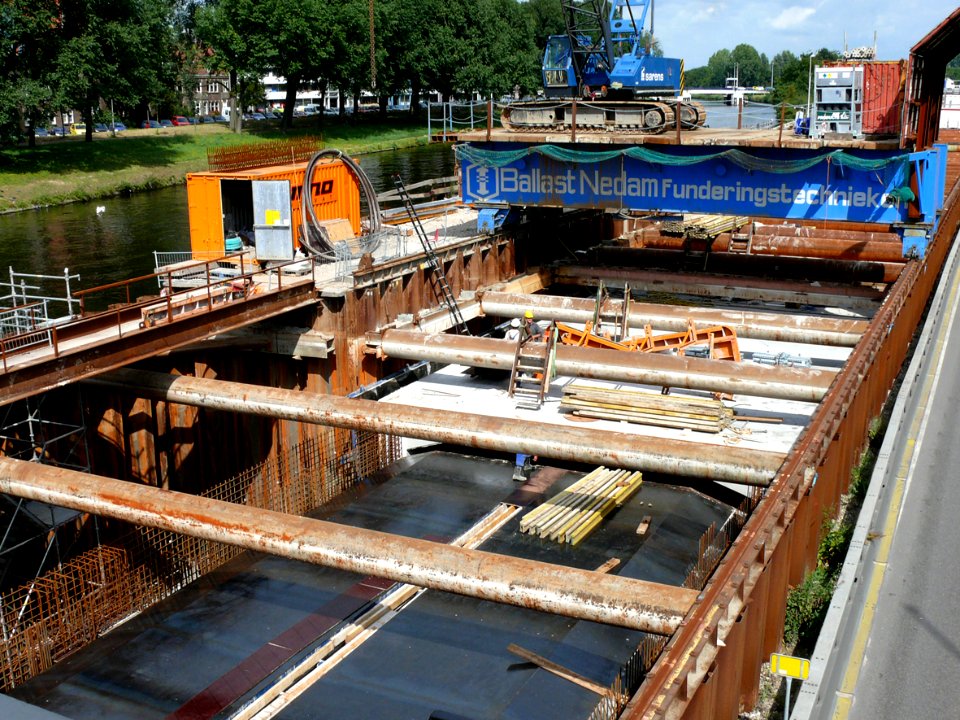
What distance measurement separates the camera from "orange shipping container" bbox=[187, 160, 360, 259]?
24375 millimetres

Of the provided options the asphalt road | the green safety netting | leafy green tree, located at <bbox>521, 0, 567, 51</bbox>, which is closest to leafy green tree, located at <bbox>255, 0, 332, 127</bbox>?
the green safety netting

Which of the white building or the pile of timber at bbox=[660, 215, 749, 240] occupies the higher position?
the white building

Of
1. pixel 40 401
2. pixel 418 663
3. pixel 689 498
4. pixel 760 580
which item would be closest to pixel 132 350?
pixel 40 401

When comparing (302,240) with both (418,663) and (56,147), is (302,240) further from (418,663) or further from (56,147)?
(56,147)

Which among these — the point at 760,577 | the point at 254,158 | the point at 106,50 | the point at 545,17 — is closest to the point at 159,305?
the point at 254,158

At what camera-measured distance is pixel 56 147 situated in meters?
71.1

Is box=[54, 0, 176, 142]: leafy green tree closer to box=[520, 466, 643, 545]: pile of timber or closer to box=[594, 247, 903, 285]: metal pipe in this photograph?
box=[594, 247, 903, 285]: metal pipe

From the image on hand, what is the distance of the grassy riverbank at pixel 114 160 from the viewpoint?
198ft

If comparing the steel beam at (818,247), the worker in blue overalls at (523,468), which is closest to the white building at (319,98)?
the steel beam at (818,247)

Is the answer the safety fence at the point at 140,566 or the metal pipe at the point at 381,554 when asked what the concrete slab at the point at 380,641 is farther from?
the metal pipe at the point at 381,554

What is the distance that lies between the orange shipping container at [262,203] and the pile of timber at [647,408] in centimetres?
817

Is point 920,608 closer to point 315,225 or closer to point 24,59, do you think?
point 315,225

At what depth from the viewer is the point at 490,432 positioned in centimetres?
1506

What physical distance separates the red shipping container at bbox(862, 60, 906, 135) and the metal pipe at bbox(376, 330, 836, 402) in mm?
10395
